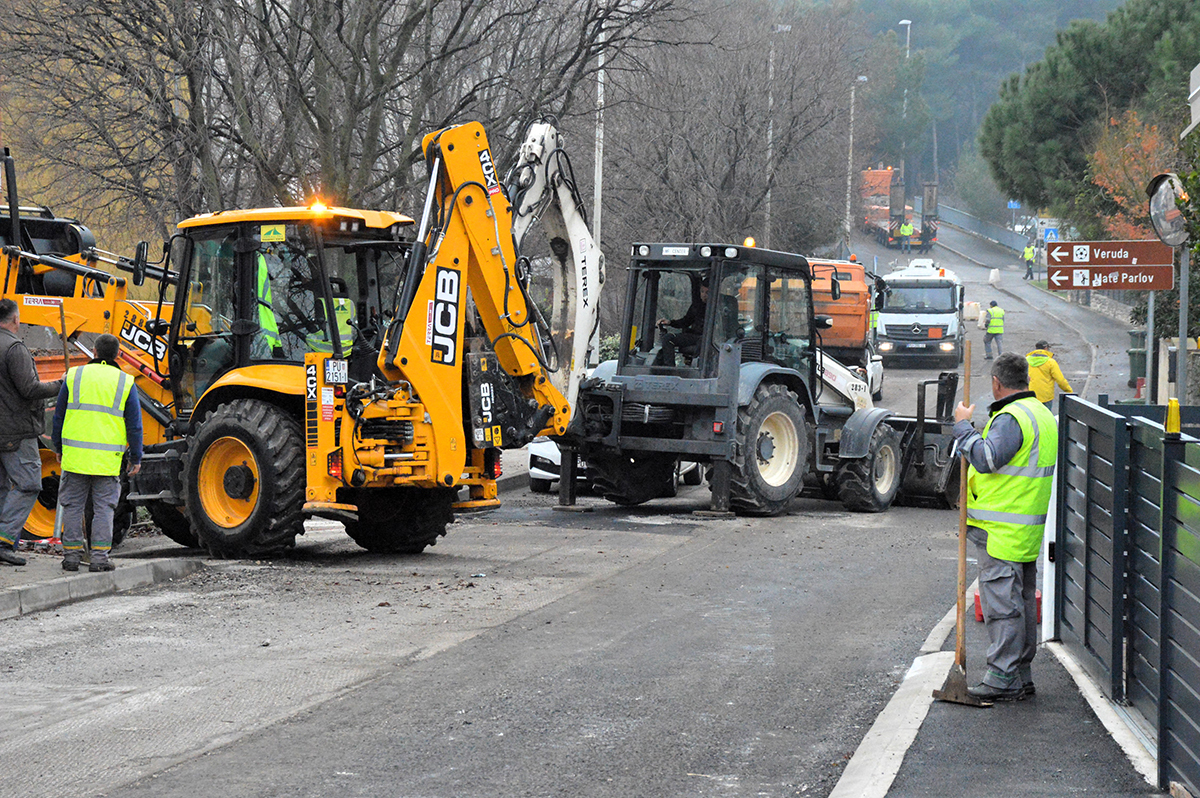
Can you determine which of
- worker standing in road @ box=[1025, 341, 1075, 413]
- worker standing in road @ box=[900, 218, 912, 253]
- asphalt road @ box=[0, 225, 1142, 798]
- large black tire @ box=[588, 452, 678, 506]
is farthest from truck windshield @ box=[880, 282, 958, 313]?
worker standing in road @ box=[900, 218, 912, 253]

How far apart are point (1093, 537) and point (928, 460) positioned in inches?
394

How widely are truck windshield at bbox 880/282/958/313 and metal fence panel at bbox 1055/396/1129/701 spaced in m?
31.6

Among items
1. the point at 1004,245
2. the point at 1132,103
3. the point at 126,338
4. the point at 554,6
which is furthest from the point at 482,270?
the point at 1004,245

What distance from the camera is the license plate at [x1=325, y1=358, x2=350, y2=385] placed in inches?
426

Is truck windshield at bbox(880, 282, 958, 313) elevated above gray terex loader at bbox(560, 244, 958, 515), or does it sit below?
above

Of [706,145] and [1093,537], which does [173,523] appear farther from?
[706,145]

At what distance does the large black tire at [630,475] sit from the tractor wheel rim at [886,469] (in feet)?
7.92

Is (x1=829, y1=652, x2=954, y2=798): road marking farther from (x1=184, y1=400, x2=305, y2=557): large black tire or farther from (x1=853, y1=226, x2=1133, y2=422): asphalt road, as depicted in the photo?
(x1=853, y1=226, x2=1133, y2=422): asphalt road

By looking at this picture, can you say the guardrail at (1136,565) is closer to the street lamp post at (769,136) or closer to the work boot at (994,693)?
the work boot at (994,693)

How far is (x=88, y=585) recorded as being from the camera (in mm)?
9523

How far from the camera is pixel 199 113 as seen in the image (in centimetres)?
1670

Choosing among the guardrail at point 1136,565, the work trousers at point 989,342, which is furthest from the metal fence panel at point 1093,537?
the work trousers at point 989,342

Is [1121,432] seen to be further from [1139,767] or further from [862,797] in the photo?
[862,797]

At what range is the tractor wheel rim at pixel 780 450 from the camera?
1496 centimetres
